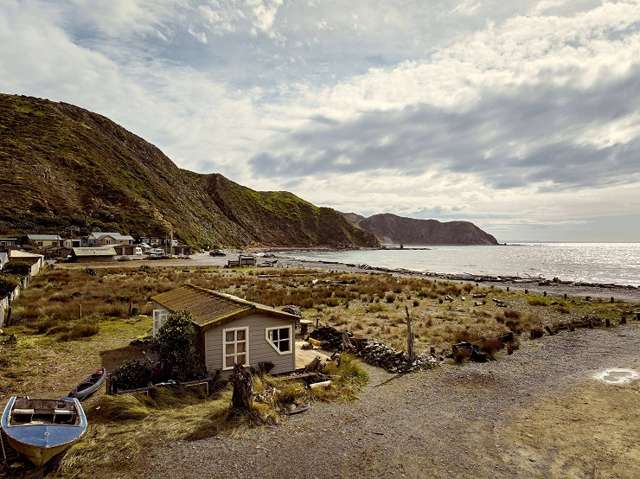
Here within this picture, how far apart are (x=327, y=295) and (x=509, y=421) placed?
1080 inches

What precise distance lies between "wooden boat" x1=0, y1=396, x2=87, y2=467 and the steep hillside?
9615cm

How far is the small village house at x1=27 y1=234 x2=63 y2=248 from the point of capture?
8062 cm

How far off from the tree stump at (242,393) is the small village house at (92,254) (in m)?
77.8

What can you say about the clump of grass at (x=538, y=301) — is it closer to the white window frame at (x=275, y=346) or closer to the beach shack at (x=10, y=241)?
the white window frame at (x=275, y=346)

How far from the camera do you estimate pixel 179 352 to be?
47.5ft

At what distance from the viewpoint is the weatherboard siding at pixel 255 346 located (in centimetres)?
1505

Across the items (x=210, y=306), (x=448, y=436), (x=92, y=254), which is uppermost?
(x=92, y=254)

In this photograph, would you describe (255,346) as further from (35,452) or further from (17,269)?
(17,269)

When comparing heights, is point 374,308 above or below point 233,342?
below

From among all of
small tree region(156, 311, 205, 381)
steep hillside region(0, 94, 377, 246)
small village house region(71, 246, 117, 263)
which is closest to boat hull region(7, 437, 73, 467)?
small tree region(156, 311, 205, 381)

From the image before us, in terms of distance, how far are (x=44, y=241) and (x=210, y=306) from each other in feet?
272

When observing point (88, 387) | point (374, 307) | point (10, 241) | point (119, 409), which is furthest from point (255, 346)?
point (10, 241)

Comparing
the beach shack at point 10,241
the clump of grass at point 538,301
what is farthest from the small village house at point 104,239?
the clump of grass at point 538,301

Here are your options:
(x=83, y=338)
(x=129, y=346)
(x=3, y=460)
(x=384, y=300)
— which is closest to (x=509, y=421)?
(x=3, y=460)
